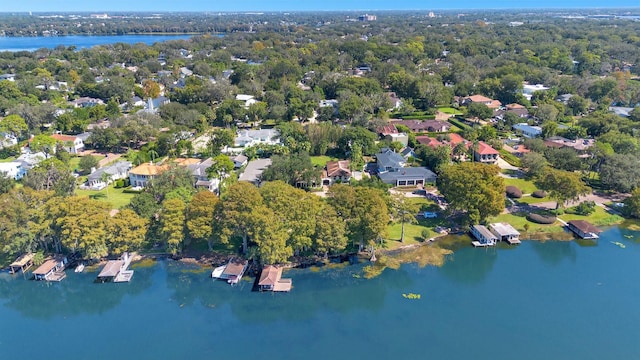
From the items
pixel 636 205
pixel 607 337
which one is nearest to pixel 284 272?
pixel 607 337

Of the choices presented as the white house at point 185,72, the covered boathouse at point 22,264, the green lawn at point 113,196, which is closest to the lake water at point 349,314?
the covered boathouse at point 22,264

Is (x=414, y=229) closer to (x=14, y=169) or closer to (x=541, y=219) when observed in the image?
(x=541, y=219)

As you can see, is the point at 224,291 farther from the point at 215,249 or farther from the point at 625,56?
the point at 625,56

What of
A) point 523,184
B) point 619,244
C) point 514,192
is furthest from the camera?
Answer: point 523,184

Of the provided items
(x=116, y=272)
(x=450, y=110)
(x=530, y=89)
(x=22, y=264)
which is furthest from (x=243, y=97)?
(x=530, y=89)

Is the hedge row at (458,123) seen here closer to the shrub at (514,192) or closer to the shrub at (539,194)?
the shrub at (539,194)

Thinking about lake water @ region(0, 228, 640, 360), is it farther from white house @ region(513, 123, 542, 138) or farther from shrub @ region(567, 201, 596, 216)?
white house @ region(513, 123, 542, 138)
